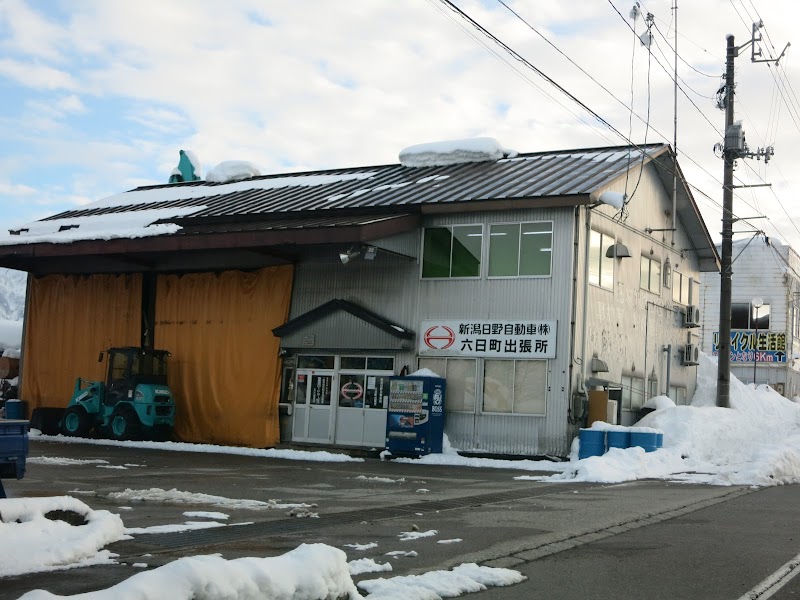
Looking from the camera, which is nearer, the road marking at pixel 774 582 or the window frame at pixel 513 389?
the road marking at pixel 774 582

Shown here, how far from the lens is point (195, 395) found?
1112 inches

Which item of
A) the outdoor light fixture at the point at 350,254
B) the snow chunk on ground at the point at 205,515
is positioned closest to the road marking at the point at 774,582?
the snow chunk on ground at the point at 205,515

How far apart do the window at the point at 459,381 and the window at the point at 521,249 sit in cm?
245

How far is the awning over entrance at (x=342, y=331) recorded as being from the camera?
986 inches

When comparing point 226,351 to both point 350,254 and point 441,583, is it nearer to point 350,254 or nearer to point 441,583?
point 350,254

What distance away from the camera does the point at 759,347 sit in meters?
52.1

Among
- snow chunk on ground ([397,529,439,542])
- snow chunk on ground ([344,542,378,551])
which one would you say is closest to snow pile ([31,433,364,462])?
snow chunk on ground ([397,529,439,542])

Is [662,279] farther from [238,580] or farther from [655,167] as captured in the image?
[238,580]

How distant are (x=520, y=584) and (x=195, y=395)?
71.8 ft

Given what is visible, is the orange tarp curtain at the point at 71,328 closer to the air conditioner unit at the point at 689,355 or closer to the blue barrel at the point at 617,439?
the blue barrel at the point at 617,439

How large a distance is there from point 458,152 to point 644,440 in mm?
11497

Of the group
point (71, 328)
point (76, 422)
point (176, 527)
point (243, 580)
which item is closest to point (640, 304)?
point (76, 422)


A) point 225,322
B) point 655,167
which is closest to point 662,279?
point 655,167

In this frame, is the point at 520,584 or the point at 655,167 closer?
the point at 520,584
